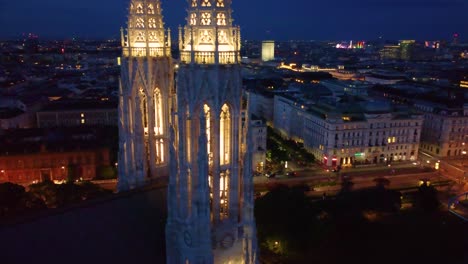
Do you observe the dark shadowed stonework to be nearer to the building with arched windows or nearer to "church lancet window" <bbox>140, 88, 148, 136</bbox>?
the building with arched windows

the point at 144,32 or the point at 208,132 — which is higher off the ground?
the point at 144,32

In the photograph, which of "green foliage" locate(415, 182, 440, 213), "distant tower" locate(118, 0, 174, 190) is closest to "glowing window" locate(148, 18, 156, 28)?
"distant tower" locate(118, 0, 174, 190)

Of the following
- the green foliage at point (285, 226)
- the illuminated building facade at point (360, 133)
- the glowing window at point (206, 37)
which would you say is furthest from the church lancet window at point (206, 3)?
the illuminated building facade at point (360, 133)

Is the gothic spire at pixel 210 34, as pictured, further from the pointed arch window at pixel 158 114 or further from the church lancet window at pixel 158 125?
the church lancet window at pixel 158 125

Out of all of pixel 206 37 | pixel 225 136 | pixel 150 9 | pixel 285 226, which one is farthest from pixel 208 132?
pixel 285 226

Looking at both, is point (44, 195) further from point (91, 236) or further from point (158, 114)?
point (91, 236)
